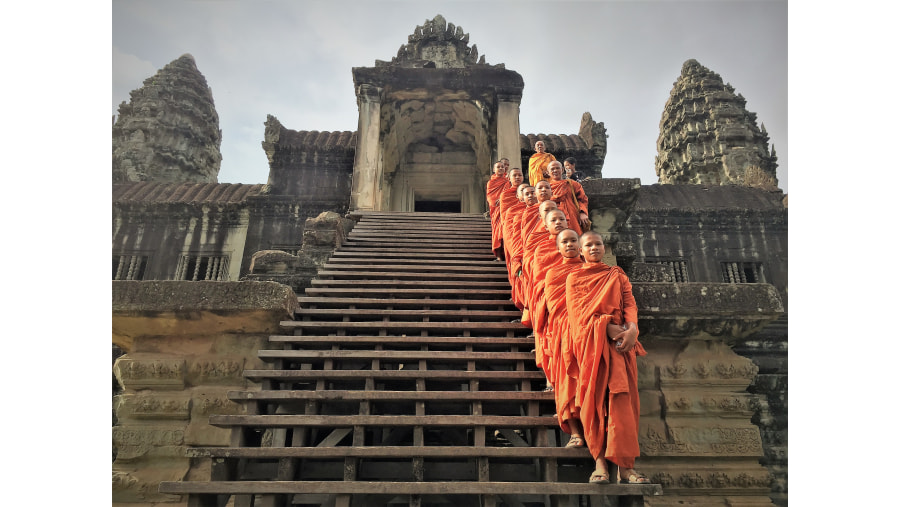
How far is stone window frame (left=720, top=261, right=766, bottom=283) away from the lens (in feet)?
34.1

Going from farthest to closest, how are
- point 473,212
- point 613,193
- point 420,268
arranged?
1. point 473,212
2. point 613,193
3. point 420,268

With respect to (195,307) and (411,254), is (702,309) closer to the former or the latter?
(411,254)

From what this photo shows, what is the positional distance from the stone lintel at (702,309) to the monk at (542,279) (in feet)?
2.56

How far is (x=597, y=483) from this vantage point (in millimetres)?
2656

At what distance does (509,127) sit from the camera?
10406 mm

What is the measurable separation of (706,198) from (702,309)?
870cm

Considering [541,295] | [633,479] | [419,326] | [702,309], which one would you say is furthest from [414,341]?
[702,309]

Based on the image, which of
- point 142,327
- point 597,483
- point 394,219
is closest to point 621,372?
point 597,483

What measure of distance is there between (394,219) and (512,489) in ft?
18.6

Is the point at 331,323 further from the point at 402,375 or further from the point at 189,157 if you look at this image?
the point at 189,157

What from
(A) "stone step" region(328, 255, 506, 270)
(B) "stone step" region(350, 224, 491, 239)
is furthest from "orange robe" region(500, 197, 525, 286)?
(B) "stone step" region(350, 224, 491, 239)

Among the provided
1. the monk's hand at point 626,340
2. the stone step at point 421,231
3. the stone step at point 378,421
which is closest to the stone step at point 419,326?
the stone step at point 378,421

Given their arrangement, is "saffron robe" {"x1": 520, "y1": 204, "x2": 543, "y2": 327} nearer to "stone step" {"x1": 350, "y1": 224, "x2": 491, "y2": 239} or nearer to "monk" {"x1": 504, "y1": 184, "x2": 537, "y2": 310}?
"monk" {"x1": 504, "y1": 184, "x2": 537, "y2": 310}

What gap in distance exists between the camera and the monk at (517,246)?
4382mm
